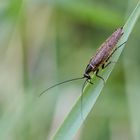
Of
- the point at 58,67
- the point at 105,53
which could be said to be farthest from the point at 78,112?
the point at 58,67

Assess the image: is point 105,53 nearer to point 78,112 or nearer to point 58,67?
point 78,112

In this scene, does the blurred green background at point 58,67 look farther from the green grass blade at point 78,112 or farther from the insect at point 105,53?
the green grass blade at point 78,112

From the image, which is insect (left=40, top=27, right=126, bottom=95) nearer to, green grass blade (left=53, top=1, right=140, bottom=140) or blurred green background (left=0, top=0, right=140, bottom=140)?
green grass blade (left=53, top=1, right=140, bottom=140)

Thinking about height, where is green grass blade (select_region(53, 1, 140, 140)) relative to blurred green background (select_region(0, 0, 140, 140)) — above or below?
below

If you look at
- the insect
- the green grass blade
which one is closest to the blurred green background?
the insect

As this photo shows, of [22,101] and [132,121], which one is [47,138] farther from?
[132,121]

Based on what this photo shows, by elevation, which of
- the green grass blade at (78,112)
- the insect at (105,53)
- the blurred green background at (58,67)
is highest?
the blurred green background at (58,67)

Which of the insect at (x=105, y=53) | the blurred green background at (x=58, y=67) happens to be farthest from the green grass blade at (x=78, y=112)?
the blurred green background at (x=58, y=67)

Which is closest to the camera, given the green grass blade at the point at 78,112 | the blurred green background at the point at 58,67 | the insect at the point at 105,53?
the green grass blade at the point at 78,112
